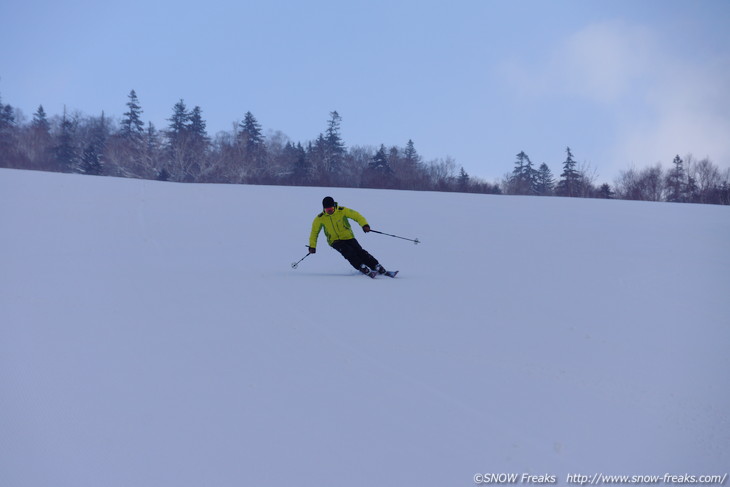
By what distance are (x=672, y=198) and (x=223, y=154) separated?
52830 mm

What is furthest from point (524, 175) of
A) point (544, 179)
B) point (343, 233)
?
point (343, 233)

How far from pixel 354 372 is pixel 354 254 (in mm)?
5918

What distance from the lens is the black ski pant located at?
10.0 m

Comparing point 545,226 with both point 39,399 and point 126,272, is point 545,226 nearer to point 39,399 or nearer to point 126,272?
point 126,272

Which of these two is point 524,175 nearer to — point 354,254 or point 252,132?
point 252,132

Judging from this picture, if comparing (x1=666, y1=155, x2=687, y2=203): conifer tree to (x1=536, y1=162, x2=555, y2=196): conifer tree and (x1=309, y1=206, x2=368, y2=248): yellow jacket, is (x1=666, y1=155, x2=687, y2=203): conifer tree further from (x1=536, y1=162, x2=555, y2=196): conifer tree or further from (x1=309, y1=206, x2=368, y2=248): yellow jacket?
(x1=309, y1=206, x2=368, y2=248): yellow jacket

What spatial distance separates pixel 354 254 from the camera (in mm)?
10109

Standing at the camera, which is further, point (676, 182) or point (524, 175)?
point (524, 175)

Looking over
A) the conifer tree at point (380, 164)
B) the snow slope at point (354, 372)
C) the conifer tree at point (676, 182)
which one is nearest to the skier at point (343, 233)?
the snow slope at point (354, 372)

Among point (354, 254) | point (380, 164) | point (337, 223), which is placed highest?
point (380, 164)

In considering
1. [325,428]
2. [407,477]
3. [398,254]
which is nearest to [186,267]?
[398,254]

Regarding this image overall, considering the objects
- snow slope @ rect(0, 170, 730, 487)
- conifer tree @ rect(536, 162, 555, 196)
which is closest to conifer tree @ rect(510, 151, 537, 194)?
conifer tree @ rect(536, 162, 555, 196)

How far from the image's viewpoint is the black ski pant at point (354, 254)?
10.0 meters

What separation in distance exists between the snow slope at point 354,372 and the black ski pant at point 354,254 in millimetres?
620
